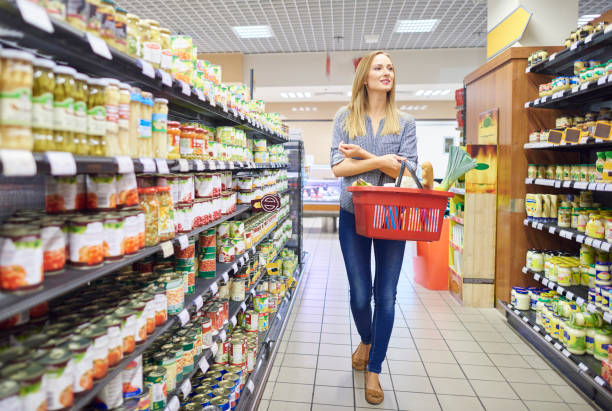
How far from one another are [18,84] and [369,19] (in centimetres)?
755

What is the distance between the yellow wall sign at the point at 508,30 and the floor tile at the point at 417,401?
388cm

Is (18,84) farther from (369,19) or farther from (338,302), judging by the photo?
(369,19)

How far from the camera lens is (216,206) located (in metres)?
2.51

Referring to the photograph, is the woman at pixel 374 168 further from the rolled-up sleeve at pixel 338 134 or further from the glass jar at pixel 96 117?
the glass jar at pixel 96 117

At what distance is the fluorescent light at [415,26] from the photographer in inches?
304

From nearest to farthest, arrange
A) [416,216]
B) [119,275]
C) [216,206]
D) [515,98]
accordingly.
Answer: [119,275] → [416,216] → [216,206] → [515,98]

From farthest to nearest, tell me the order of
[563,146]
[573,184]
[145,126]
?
1. [563,146]
2. [573,184]
3. [145,126]

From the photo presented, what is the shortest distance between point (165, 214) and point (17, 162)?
85 centimetres

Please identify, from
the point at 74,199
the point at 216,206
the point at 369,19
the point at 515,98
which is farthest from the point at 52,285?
the point at 369,19

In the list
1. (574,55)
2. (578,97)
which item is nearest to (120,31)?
(574,55)

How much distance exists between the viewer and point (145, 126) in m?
1.55

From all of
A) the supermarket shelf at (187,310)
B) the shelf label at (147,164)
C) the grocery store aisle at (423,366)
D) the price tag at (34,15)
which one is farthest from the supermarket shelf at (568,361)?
the price tag at (34,15)

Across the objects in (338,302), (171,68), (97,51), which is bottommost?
(338,302)

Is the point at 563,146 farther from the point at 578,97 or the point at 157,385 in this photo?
the point at 157,385
